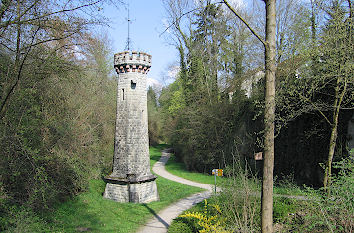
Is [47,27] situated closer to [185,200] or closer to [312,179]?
[185,200]

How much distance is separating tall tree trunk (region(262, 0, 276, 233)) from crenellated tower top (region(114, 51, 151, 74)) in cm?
977

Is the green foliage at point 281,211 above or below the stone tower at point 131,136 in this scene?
below

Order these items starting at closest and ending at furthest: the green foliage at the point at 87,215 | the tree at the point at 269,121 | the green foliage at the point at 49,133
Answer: the tree at the point at 269,121
the green foliage at the point at 49,133
the green foliage at the point at 87,215

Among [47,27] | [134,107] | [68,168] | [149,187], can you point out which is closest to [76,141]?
[68,168]

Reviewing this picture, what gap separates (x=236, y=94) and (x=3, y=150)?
17840 mm

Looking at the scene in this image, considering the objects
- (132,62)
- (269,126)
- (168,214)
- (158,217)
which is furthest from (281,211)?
(132,62)

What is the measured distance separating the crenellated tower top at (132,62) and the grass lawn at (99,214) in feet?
22.3

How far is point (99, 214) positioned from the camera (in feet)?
36.9

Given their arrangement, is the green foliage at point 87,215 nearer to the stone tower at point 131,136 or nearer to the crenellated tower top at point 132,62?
the stone tower at point 131,136

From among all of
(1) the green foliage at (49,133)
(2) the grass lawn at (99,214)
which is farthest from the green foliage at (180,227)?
(1) the green foliage at (49,133)

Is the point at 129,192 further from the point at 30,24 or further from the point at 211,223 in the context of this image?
the point at 30,24

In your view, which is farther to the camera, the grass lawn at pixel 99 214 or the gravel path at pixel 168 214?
the gravel path at pixel 168 214

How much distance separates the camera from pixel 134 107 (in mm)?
13570

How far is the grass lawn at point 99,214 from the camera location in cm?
978
